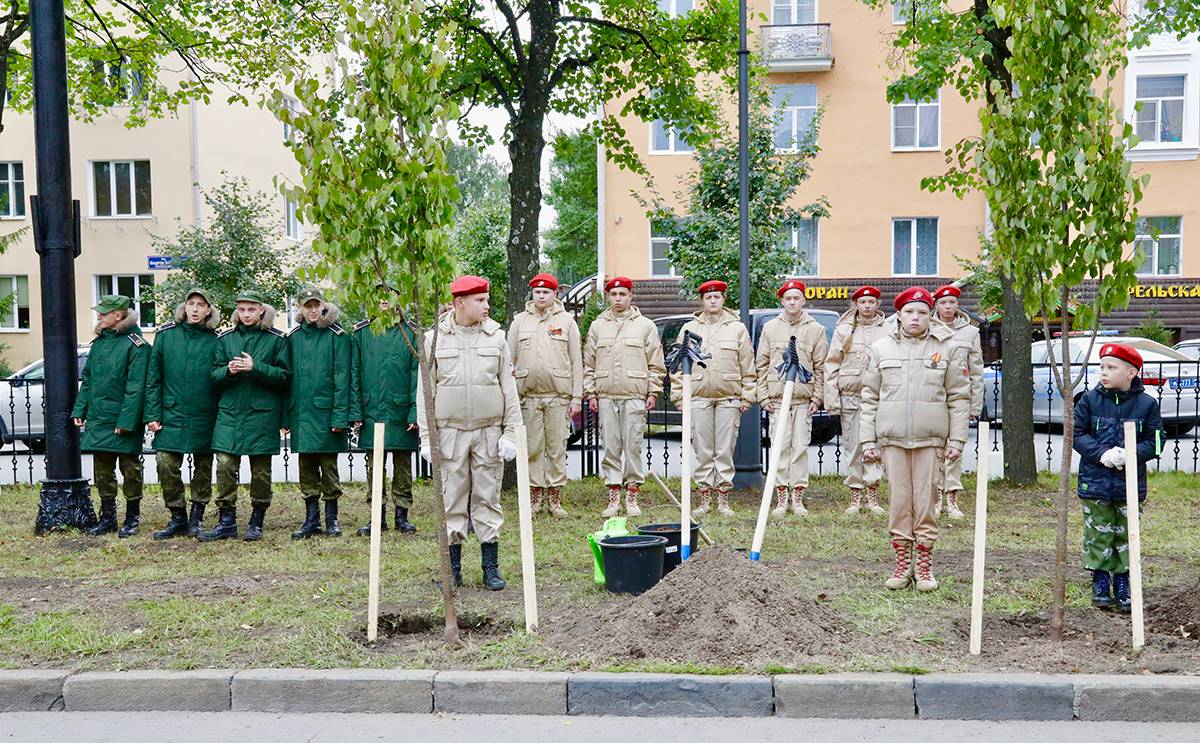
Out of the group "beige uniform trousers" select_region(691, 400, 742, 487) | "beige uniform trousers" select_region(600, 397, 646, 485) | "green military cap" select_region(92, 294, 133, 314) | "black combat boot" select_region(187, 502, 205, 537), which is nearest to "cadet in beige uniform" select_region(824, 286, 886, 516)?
"beige uniform trousers" select_region(691, 400, 742, 487)

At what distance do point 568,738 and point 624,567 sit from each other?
2108 millimetres

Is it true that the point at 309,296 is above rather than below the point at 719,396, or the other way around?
above

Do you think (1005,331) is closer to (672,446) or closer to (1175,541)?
(1175,541)

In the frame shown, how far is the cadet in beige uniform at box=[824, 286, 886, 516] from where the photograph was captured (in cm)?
1055

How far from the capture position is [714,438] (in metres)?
10.4

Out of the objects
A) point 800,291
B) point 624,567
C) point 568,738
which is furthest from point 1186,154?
point 568,738

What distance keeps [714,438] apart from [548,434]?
158 centimetres

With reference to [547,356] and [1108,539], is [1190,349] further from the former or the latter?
[1108,539]

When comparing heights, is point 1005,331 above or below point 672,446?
above

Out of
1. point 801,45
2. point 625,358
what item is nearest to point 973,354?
point 625,358

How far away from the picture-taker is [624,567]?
693cm

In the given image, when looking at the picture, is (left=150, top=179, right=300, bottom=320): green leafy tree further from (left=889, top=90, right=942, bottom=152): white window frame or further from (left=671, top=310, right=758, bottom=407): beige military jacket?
(left=889, top=90, right=942, bottom=152): white window frame

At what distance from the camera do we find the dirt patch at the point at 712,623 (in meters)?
5.62

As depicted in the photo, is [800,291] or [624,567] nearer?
[624,567]
